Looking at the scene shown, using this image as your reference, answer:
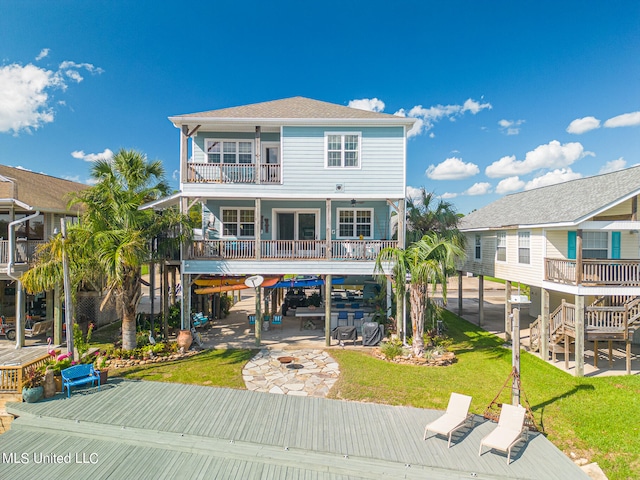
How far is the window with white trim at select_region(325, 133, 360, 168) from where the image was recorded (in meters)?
15.8

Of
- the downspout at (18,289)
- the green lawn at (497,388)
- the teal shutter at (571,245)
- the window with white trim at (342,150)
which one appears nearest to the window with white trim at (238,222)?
the window with white trim at (342,150)

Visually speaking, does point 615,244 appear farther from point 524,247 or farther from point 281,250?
point 281,250

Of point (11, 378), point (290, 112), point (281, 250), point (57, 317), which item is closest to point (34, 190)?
point (57, 317)

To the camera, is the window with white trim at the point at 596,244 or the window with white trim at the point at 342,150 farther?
the window with white trim at the point at 342,150

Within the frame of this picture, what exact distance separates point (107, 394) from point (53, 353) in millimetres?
2487

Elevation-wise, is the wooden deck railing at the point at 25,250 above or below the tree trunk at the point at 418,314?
above

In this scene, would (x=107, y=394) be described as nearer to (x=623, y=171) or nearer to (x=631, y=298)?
(x=631, y=298)

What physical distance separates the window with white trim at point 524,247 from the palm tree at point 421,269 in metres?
4.47

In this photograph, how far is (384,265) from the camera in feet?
49.9

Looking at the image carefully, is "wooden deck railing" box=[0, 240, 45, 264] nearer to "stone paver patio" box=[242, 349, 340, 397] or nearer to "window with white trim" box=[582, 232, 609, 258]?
"stone paver patio" box=[242, 349, 340, 397]

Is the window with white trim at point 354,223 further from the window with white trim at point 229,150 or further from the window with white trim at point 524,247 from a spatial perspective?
the window with white trim at point 524,247

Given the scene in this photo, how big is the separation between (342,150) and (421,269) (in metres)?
6.58

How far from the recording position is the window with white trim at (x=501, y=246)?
57.5 ft

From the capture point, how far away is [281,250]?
15.8 meters
